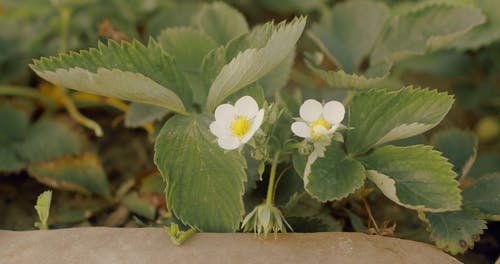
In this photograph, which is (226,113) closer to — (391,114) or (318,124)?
(318,124)

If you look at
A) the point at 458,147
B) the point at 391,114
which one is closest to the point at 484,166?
the point at 458,147

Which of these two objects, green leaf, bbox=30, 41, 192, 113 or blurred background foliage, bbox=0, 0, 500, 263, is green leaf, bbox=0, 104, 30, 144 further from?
green leaf, bbox=30, 41, 192, 113

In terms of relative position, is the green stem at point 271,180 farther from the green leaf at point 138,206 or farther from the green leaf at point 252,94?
the green leaf at point 138,206

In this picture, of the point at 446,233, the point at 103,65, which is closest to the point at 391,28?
the point at 446,233

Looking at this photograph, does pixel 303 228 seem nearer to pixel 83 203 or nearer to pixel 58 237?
pixel 58 237

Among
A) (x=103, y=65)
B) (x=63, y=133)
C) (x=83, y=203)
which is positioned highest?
(x=103, y=65)

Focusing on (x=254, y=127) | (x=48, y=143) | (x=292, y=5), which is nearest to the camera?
(x=254, y=127)
